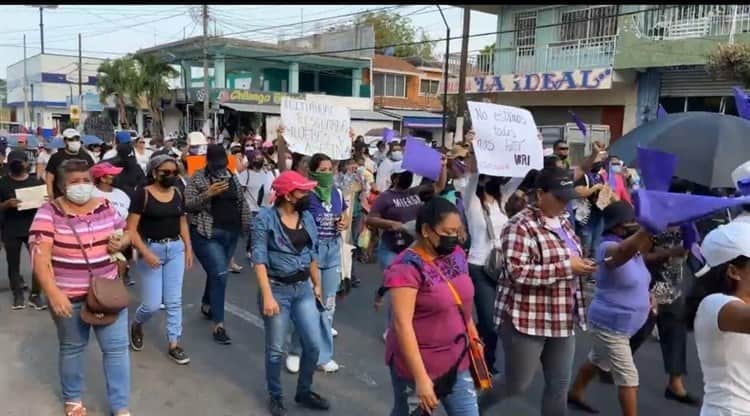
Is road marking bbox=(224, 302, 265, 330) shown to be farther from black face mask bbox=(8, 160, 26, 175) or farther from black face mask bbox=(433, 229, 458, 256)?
black face mask bbox=(433, 229, 458, 256)

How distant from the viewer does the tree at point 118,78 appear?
3806 cm

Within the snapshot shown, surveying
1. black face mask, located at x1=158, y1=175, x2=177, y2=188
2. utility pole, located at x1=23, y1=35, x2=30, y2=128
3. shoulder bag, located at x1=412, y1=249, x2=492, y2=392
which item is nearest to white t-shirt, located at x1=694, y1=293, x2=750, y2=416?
shoulder bag, located at x1=412, y1=249, x2=492, y2=392

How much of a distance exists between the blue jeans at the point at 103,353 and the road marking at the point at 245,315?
2231 mm

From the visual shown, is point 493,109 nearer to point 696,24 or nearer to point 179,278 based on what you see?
point 179,278

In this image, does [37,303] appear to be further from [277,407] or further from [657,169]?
[657,169]

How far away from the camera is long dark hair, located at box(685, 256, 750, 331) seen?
2.48m

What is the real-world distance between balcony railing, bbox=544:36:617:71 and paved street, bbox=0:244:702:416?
14.3 metres

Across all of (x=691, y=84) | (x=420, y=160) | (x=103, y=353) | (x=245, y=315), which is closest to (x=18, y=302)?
(x=245, y=315)

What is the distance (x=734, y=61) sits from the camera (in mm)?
12789

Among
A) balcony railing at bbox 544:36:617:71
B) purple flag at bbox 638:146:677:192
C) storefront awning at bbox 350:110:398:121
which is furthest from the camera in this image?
storefront awning at bbox 350:110:398:121

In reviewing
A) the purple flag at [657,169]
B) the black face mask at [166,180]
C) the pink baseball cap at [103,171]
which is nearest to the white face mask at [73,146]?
the pink baseball cap at [103,171]

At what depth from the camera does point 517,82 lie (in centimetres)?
2050

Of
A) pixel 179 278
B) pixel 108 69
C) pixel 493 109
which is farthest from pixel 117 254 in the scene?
pixel 108 69

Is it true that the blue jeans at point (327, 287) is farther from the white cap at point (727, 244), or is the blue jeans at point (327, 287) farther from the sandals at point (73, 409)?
the white cap at point (727, 244)
